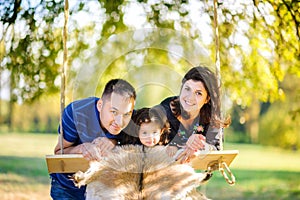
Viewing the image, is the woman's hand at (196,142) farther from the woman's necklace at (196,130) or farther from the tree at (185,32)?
the tree at (185,32)

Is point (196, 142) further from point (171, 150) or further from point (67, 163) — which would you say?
point (67, 163)

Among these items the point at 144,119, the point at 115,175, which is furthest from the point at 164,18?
the point at 115,175

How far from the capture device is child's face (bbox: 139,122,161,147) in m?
1.91

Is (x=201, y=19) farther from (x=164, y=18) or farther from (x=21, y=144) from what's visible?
(x=21, y=144)

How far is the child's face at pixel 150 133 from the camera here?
1.91m

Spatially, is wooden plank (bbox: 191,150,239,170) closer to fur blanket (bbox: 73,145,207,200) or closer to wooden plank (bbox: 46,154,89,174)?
fur blanket (bbox: 73,145,207,200)

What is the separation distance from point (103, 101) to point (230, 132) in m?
6.18

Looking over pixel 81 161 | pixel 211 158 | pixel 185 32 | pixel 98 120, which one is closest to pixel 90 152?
pixel 81 161

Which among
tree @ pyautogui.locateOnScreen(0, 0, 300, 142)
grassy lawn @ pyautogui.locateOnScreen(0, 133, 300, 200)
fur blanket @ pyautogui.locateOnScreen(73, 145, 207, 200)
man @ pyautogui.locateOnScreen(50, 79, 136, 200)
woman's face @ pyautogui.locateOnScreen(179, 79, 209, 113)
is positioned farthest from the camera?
grassy lawn @ pyautogui.locateOnScreen(0, 133, 300, 200)

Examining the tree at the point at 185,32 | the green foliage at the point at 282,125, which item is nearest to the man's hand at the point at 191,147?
the tree at the point at 185,32

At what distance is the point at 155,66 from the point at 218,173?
4895 millimetres

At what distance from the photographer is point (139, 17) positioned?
3.60 meters

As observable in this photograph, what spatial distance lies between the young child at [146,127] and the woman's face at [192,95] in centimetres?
10

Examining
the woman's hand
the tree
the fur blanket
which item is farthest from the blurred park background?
the fur blanket
